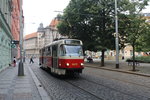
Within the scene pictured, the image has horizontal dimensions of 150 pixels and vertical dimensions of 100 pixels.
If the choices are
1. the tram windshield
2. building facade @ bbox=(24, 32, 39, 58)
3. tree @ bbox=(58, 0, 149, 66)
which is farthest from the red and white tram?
building facade @ bbox=(24, 32, 39, 58)

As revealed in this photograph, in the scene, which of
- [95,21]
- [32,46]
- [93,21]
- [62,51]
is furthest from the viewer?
[32,46]

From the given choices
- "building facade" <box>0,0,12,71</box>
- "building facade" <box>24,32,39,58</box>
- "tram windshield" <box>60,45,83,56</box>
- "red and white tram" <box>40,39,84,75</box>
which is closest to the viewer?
"red and white tram" <box>40,39,84,75</box>

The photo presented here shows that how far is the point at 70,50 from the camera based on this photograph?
16.3 m

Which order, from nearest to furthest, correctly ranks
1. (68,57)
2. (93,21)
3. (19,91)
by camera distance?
(19,91)
(68,57)
(93,21)

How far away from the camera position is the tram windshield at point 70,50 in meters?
16.1

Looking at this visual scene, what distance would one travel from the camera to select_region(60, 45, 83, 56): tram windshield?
16078mm

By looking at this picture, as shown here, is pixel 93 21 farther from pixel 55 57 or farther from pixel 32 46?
pixel 32 46

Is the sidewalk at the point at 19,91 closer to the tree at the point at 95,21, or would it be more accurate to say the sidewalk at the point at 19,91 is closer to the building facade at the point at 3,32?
the building facade at the point at 3,32

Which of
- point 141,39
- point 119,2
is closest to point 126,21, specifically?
point 119,2

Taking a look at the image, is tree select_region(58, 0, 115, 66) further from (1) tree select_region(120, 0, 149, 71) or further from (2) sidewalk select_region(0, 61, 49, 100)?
(2) sidewalk select_region(0, 61, 49, 100)

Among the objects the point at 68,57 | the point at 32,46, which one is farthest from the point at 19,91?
the point at 32,46

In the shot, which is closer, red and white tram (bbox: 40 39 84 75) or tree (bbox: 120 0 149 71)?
red and white tram (bbox: 40 39 84 75)

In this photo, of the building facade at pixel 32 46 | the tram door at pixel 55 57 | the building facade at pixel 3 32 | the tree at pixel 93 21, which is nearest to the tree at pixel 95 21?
the tree at pixel 93 21

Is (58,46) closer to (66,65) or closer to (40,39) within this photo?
(66,65)
